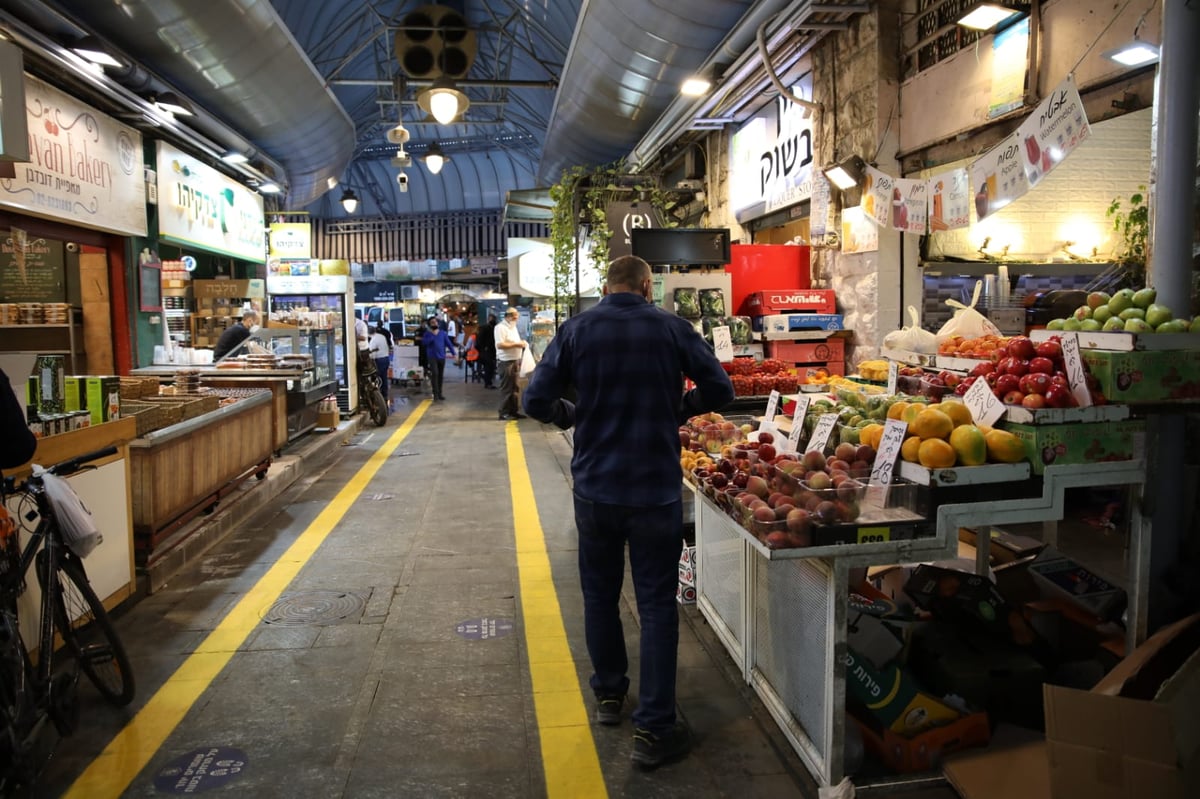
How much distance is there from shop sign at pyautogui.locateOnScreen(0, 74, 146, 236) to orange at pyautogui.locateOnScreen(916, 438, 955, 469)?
6.75 meters

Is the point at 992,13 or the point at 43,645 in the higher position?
the point at 992,13

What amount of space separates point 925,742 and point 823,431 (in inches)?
49.7

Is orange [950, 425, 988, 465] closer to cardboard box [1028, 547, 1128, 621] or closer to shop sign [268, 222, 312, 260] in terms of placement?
cardboard box [1028, 547, 1128, 621]

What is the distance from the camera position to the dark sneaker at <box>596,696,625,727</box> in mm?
3324

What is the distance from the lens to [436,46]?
10078mm

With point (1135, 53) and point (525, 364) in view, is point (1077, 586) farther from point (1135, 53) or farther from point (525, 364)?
point (525, 364)

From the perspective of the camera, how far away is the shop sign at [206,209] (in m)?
9.65

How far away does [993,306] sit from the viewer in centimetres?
854

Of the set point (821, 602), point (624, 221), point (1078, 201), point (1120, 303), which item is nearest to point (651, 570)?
point (821, 602)

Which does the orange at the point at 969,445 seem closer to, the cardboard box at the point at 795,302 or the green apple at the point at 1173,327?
the green apple at the point at 1173,327

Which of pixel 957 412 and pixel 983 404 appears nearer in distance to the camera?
pixel 957 412

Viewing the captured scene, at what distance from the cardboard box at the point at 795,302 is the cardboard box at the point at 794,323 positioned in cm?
13

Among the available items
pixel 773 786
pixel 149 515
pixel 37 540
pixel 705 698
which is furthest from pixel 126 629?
pixel 773 786

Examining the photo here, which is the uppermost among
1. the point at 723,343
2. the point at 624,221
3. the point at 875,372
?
the point at 624,221
